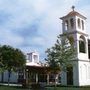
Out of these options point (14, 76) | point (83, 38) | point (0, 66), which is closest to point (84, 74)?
point (83, 38)

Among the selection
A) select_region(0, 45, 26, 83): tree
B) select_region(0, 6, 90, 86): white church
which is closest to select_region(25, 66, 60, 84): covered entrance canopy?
select_region(0, 6, 90, 86): white church

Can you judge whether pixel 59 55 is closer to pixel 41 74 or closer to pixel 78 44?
pixel 78 44

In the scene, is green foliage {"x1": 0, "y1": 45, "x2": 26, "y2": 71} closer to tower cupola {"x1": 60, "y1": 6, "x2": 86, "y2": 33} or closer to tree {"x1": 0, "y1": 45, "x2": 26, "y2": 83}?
tree {"x1": 0, "y1": 45, "x2": 26, "y2": 83}

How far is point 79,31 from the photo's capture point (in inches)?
1807

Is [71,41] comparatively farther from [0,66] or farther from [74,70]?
[0,66]

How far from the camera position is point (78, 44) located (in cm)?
4538

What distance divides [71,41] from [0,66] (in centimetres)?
1121

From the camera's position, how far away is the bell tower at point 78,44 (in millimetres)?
44469

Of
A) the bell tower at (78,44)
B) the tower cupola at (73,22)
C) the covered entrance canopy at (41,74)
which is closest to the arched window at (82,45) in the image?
the bell tower at (78,44)

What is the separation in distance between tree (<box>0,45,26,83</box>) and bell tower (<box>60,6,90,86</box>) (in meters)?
7.66

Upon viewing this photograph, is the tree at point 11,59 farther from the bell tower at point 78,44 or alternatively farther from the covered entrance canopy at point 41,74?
the bell tower at point 78,44

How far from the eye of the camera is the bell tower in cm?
4447

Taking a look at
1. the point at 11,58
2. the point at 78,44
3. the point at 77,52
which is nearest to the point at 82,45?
the point at 78,44

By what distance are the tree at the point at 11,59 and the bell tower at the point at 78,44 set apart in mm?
7658
